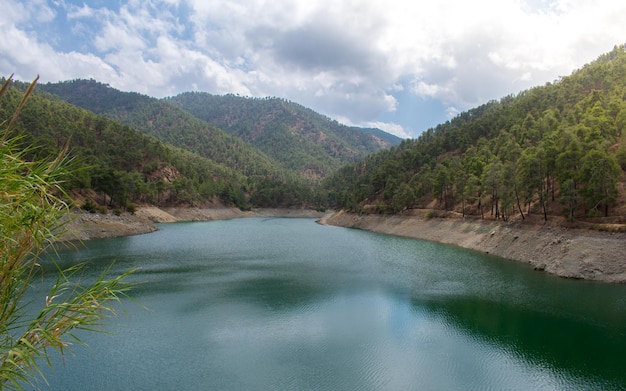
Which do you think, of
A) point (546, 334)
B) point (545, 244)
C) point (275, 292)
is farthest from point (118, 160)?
point (546, 334)

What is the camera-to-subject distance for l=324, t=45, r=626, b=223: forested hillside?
3403 centimetres

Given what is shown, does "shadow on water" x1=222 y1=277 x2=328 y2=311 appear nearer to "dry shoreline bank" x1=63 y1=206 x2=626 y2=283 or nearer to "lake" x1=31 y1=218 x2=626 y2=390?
"lake" x1=31 y1=218 x2=626 y2=390

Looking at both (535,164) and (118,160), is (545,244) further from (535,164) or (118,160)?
(118,160)

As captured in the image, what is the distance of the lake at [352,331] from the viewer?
13602 millimetres

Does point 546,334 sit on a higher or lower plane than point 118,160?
lower

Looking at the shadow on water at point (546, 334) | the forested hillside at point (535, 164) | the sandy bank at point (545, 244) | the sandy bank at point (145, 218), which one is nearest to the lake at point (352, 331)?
the shadow on water at point (546, 334)

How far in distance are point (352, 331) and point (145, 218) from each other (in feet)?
197

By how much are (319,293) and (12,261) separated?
71.6ft

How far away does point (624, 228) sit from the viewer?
98.3ft

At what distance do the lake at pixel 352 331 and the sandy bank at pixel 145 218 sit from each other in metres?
5.57

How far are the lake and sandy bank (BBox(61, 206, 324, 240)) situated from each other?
557cm

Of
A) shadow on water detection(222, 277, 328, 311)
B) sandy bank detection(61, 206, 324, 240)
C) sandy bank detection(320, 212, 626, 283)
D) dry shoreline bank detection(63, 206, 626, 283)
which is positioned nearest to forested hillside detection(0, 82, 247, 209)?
sandy bank detection(61, 206, 324, 240)

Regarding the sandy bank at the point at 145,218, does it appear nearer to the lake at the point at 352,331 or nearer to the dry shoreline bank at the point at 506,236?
the dry shoreline bank at the point at 506,236

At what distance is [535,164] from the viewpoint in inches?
1534
